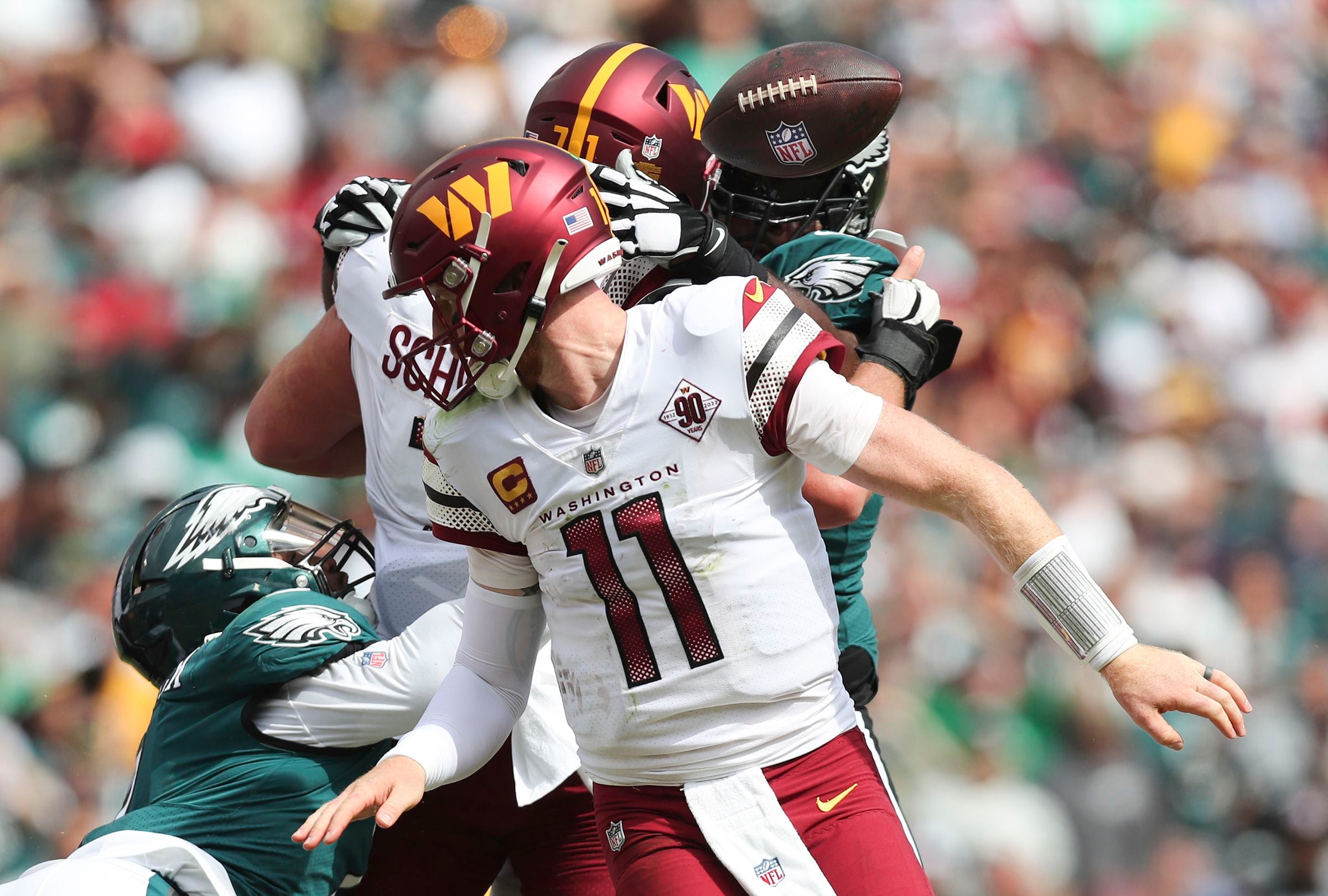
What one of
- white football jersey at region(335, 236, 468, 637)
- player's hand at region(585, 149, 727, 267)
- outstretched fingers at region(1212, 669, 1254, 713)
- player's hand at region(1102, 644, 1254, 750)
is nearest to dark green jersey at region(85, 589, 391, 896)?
white football jersey at region(335, 236, 468, 637)

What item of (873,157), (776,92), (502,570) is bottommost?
(502,570)

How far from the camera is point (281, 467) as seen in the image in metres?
3.34

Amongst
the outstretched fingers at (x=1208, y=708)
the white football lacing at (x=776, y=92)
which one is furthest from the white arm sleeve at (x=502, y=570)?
the white football lacing at (x=776, y=92)

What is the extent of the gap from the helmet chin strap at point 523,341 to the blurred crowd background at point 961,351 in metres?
3.67

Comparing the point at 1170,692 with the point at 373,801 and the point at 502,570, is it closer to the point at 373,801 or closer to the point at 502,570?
the point at 502,570

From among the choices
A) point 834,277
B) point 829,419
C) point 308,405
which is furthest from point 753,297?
point 308,405

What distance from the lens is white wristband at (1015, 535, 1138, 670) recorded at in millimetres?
1984

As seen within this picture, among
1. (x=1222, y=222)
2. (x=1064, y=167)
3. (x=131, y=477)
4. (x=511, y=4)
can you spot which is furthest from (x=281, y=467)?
(x=1222, y=222)

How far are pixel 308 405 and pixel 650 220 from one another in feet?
3.69

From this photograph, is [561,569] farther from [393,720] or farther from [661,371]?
[393,720]

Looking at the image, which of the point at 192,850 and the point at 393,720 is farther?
the point at 393,720

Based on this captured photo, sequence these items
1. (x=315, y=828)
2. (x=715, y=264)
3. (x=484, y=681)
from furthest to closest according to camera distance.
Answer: (x=715, y=264)
(x=484, y=681)
(x=315, y=828)

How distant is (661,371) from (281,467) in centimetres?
158

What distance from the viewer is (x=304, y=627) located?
100 inches
